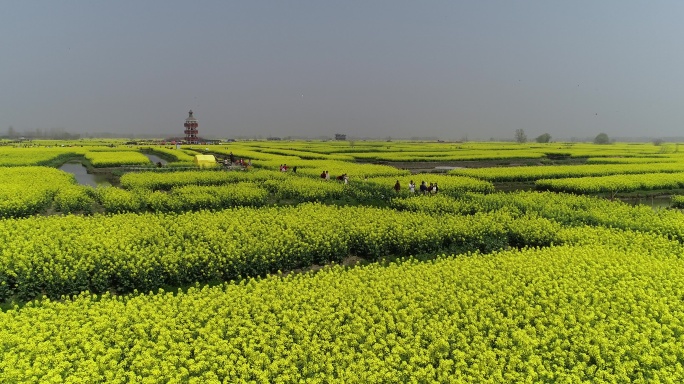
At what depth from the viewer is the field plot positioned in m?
6.46

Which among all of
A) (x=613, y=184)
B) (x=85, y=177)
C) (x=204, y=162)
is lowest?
(x=613, y=184)

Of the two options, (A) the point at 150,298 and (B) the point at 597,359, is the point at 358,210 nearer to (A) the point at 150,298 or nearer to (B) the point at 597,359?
(A) the point at 150,298

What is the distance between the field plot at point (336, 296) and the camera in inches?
255

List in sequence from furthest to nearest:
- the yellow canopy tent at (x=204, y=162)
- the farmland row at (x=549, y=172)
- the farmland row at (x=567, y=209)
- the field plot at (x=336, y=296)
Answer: the yellow canopy tent at (x=204, y=162) → the farmland row at (x=549, y=172) → the farmland row at (x=567, y=209) → the field plot at (x=336, y=296)

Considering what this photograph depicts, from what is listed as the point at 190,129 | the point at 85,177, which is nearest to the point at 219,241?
the point at 85,177

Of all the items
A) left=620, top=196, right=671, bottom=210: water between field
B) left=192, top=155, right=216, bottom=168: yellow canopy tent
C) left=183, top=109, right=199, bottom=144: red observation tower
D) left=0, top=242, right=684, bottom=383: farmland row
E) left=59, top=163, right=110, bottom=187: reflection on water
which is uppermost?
left=183, top=109, right=199, bottom=144: red observation tower

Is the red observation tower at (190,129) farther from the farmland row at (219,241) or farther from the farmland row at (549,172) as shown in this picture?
the farmland row at (219,241)

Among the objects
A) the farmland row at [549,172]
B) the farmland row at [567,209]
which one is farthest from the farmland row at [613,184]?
the farmland row at [567,209]

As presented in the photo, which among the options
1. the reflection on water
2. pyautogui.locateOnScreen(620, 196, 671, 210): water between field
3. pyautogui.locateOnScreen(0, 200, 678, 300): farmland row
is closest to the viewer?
pyautogui.locateOnScreen(0, 200, 678, 300): farmland row

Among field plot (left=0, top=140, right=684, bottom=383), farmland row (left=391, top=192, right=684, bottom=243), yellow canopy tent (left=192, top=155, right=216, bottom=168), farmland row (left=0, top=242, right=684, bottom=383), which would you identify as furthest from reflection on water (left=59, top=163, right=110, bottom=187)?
farmland row (left=0, top=242, right=684, bottom=383)

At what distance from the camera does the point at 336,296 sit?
8.68 metres

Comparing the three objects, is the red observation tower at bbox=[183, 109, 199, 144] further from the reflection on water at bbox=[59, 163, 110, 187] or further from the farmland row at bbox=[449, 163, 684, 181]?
the farmland row at bbox=[449, 163, 684, 181]

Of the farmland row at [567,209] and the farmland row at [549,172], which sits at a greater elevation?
the farmland row at [549,172]

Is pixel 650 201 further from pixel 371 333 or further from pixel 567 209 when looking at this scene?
pixel 371 333
